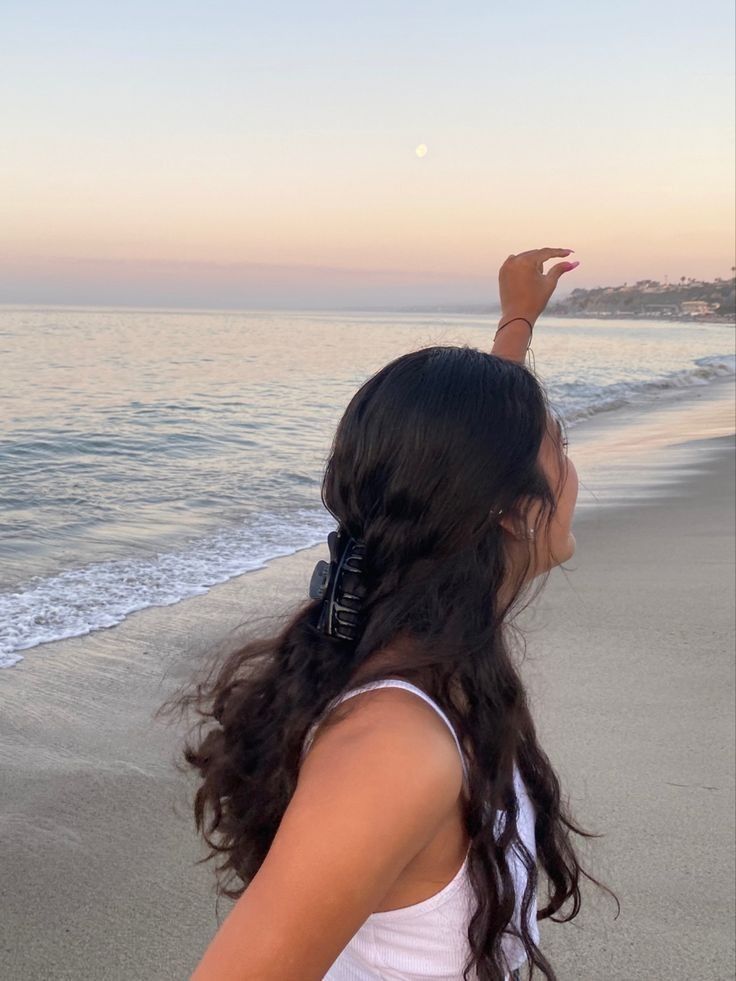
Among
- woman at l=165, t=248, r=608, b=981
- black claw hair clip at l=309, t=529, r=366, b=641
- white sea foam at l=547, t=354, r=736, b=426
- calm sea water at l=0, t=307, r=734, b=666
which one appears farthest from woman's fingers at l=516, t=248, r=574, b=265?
white sea foam at l=547, t=354, r=736, b=426

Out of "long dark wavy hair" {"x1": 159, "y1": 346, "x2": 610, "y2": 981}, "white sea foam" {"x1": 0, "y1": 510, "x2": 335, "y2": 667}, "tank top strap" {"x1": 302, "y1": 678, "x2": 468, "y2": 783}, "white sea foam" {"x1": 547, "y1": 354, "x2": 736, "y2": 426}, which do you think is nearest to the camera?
"tank top strap" {"x1": 302, "y1": 678, "x2": 468, "y2": 783}

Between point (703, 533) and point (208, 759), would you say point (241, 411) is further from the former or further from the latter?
point (208, 759)

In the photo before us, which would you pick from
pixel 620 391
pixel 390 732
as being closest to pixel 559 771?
pixel 390 732

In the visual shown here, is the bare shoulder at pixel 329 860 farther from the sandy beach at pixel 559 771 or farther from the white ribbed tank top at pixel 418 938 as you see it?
the sandy beach at pixel 559 771

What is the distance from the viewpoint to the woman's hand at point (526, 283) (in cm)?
188

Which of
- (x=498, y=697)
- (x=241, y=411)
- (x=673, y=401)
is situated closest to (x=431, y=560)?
(x=498, y=697)

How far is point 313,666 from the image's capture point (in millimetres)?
1256

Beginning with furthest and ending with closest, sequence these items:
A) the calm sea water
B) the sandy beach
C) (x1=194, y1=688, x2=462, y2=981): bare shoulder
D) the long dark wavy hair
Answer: the calm sea water < the sandy beach < the long dark wavy hair < (x1=194, y1=688, x2=462, y2=981): bare shoulder

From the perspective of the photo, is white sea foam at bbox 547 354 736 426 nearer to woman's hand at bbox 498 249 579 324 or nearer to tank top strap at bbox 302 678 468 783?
woman's hand at bbox 498 249 579 324

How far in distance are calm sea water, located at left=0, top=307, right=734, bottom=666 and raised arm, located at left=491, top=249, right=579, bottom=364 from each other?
0.12m

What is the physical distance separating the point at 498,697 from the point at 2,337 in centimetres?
3793

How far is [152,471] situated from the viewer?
11.0 m

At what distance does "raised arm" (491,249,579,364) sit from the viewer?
1.87 metres

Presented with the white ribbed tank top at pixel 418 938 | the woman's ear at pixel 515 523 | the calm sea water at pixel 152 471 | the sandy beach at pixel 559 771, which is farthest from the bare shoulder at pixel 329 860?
the calm sea water at pixel 152 471
